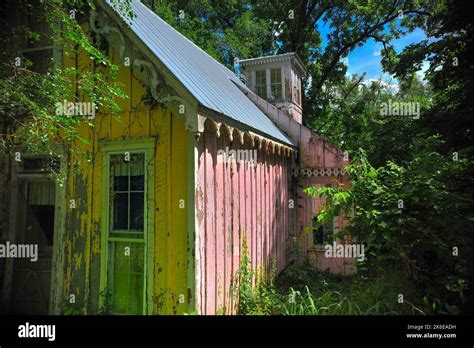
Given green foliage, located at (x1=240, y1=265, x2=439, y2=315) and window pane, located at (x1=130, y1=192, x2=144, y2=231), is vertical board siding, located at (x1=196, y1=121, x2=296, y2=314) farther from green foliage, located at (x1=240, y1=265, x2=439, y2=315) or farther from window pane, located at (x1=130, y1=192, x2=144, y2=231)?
window pane, located at (x1=130, y1=192, x2=144, y2=231)

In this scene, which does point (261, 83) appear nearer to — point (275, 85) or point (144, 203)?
point (275, 85)

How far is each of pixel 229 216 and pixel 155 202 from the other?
1.22m

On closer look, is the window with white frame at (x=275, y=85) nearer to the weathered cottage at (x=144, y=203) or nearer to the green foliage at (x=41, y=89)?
the weathered cottage at (x=144, y=203)

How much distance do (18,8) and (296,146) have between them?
700 cm

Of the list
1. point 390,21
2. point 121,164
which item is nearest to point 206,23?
point 390,21

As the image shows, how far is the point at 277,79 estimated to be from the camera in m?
12.3

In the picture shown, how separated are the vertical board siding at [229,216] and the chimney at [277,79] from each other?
4878 mm

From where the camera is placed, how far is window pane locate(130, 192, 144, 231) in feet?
16.9

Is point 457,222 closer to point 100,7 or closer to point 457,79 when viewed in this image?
point 457,79

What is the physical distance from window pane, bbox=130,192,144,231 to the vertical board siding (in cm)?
116

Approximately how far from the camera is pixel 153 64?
446cm

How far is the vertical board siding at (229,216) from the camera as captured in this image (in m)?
4.62

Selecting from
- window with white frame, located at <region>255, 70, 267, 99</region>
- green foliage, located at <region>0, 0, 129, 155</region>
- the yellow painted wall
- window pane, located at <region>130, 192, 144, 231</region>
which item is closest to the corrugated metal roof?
the yellow painted wall

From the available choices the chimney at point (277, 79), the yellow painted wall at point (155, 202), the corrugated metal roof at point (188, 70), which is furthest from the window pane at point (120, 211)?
the chimney at point (277, 79)
